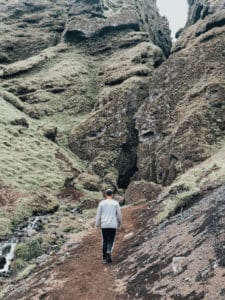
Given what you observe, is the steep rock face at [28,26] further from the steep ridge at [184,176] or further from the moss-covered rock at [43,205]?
the moss-covered rock at [43,205]

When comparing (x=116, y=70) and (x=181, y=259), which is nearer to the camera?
(x=181, y=259)

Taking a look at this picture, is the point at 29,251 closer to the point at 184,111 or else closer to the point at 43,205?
the point at 43,205

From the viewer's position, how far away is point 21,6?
118 m

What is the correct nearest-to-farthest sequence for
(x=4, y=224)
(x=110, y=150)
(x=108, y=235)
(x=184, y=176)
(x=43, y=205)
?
(x=108, y=235)
(x=184, y=176)
(x=4, y=224)
(x=43, y=205)
(x=110, y=150)

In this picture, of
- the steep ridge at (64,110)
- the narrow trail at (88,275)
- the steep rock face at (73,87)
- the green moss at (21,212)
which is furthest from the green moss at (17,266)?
the steep rock face at (73,87)

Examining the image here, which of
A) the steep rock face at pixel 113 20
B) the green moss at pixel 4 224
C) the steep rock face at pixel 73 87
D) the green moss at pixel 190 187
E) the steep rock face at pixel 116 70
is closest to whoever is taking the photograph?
the green moss at pixel 190 187

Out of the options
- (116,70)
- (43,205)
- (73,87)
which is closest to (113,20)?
(116,70)

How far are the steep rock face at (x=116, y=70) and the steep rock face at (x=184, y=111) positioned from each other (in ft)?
13.3

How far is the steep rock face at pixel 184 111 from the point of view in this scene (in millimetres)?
43469

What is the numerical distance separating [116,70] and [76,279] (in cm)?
6243

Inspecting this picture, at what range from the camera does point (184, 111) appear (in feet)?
162

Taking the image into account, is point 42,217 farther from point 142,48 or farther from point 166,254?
point 142,48

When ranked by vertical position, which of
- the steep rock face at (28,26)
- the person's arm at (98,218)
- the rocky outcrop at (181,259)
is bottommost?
the rocky outcrop at (181,259)

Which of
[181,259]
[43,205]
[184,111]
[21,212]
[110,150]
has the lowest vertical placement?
[21,212]
